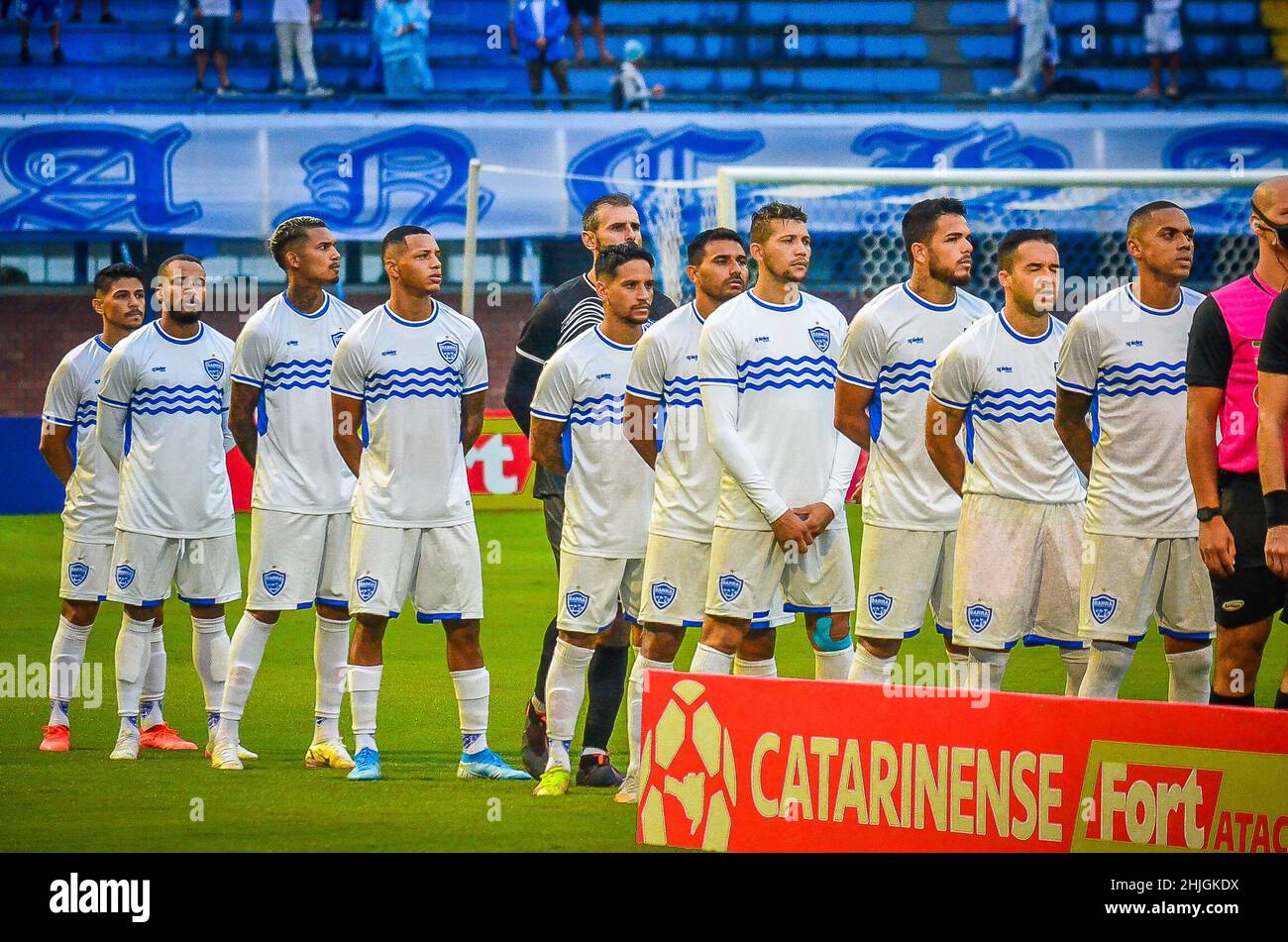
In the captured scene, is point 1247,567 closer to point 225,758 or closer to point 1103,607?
point 1103,607

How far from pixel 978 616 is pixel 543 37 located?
15586 millimetres

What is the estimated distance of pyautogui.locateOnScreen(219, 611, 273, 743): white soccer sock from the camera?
25.6 feet

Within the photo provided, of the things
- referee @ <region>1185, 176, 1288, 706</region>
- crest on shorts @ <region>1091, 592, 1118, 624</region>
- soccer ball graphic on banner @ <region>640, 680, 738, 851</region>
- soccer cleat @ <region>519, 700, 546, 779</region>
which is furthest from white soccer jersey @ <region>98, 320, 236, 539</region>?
referee @ <region>1185, 176, 1288, 706</region>

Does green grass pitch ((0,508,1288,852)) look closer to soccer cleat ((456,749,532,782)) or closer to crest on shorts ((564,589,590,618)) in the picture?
soccer cleat ((456,749,532,782))

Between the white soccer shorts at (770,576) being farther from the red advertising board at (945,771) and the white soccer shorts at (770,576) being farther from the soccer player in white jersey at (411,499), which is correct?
the soccer player in white jersey at (411,499)

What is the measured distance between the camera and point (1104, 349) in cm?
688

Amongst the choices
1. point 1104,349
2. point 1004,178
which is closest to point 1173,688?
point 1104,349

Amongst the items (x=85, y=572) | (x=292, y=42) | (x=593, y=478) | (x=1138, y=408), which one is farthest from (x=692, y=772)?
(x=292, y=42)

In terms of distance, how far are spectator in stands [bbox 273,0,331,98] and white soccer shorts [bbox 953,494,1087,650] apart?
15338 mm

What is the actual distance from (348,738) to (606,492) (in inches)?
79.5

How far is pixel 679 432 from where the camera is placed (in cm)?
715

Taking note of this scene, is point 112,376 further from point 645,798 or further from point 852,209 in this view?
point 852,209

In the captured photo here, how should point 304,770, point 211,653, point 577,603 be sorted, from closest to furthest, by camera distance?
point 577,603 < point 304,770 < point 211,653

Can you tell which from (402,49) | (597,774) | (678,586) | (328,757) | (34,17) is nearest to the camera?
(678,586)
